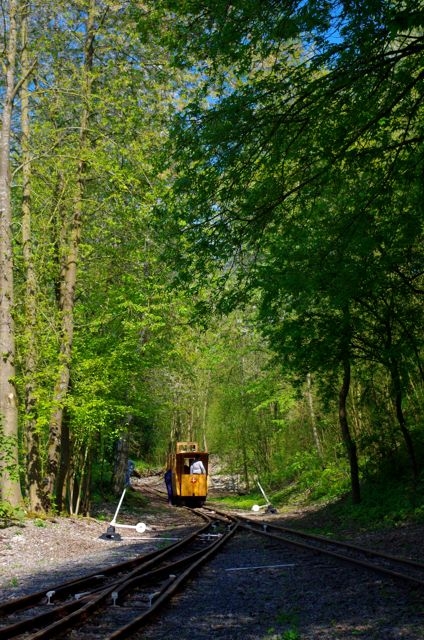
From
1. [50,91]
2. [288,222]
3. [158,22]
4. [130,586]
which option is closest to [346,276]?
[288,222]

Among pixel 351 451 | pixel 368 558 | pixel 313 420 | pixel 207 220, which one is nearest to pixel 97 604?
pixel 368 558

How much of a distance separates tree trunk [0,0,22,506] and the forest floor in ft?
3.94

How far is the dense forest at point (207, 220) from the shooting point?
24.1ft

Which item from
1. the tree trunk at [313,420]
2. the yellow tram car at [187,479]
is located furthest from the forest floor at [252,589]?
the yellow tram car at [187,479]

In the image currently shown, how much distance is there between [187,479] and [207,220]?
1971 centimetres

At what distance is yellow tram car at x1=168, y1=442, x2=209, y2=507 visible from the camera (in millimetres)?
25891

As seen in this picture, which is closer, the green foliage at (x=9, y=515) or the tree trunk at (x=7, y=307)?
the green foliage at (x=9, y=515)

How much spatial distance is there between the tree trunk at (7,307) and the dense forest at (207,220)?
0.18 feet

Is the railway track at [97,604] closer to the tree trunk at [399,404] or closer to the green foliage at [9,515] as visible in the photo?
the green foliage at [9,515]

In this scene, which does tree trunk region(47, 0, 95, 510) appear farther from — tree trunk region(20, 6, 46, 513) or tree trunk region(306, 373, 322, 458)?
tree trunk region(306, 373, 322, 458)

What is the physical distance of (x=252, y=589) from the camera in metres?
7.20

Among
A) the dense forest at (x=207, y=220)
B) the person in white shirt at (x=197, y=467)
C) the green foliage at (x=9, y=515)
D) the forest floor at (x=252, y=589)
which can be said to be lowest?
the forest floor at (x=252, y=589)

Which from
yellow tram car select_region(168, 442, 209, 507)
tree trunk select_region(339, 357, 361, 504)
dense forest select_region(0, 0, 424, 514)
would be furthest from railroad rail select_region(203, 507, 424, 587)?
yellow tram car select_region(168, 442, 209, 507)

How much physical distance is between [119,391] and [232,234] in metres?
11.0
